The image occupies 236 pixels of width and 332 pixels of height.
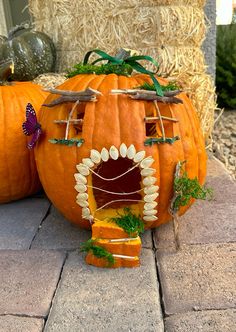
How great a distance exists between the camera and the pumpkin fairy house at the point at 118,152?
5.00ft

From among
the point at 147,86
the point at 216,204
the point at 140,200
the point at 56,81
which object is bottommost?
the point at 216,204

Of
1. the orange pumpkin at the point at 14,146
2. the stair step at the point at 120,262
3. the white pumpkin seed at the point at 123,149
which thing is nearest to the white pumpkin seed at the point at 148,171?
the white pumpkin seed at the point at 123,149

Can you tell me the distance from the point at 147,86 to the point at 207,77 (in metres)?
1.52

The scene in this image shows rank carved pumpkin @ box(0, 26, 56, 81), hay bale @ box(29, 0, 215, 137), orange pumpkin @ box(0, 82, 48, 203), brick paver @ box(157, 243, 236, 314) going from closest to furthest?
brick paver @ box(157, 243, 236, 314), orange pumpkin @ box(0, 82, 48, 203), hay bale @ box(29, 0, 215, 137), carved pumpkin @ box(0, 26, 56, 81)

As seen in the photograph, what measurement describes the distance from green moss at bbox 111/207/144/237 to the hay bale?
127 centimetres

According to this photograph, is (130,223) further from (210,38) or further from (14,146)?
(210,38)

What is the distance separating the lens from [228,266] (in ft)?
4.91

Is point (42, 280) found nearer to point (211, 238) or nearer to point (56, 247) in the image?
point (56, 247)

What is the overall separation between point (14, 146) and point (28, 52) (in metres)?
0.95

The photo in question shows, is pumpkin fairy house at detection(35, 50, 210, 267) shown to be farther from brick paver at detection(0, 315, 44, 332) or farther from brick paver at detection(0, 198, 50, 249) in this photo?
brick paver at detection(0, 315, 44, 332)

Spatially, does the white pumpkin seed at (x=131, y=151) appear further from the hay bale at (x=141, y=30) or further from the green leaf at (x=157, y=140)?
the hay bale at (x=141, y=30)

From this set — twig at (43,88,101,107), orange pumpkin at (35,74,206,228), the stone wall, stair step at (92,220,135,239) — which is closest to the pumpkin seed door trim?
orange pumpkin at (35,74,206,228)

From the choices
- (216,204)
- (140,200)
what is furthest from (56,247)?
(216,204)

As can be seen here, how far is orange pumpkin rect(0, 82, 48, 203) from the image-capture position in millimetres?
2033
